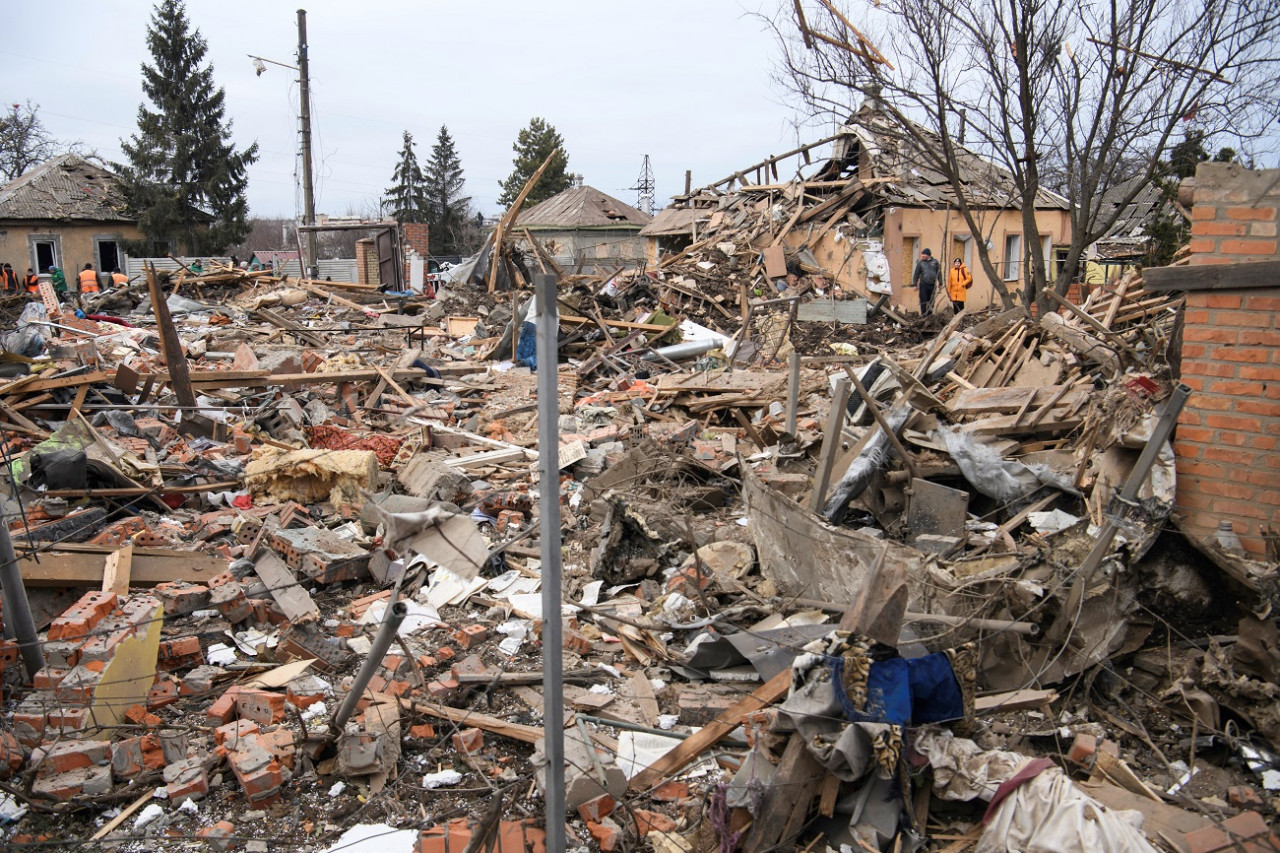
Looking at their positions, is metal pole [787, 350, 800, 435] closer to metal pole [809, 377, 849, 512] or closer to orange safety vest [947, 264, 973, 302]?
metal pole [809, 377, 849, 512]

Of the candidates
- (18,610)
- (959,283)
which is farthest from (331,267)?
(18,610)

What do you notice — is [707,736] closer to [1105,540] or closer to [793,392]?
[1105,540]

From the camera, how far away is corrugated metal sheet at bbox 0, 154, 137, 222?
1251 inches

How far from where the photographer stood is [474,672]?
5344 mm

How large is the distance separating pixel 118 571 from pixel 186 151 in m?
37.5

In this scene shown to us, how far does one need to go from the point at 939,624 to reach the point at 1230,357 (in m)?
2.16

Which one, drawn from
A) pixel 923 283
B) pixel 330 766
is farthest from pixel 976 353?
pixel 923 283

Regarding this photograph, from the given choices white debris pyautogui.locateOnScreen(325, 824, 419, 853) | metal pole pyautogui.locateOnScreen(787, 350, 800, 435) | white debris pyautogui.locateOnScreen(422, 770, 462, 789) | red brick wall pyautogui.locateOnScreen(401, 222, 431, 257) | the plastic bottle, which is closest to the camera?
white debris pyautogui.locateOnScreen(325, 824, 419, 853)

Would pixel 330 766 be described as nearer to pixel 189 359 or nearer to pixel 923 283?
pixel 189 359

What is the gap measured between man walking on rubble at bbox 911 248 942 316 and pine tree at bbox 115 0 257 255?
102ft

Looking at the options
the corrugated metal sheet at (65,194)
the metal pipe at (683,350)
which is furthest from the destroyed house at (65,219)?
the metal pipe at (683,350)

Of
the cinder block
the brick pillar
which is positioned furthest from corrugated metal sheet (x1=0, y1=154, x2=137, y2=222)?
the cinder block

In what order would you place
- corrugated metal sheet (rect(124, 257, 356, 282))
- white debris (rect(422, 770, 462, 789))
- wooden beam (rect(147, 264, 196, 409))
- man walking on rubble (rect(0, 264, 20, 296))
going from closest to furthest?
1. white debris (rect(422, 770, 462, 789))
2. wooden beam (rect(147, 264, 196, 409))
3. man walking on rubble (rect(0, 264, 20, 296))
4. corrugated metal sheet (rect(124, 257, 356, 282))

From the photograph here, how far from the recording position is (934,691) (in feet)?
11.3
